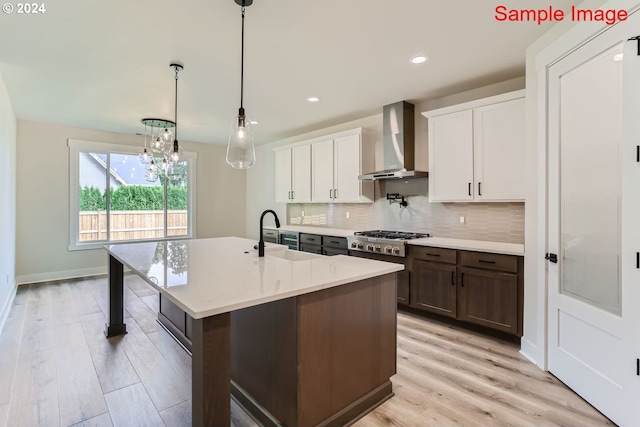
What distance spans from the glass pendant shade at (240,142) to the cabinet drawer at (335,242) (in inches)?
93.4

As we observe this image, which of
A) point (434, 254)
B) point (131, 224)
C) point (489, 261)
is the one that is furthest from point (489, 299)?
point (131, 224)

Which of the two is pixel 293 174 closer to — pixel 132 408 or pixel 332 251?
pixel 332 251

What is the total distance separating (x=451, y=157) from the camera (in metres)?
3.53

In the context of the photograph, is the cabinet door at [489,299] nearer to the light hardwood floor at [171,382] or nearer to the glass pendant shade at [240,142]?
the light hardwood floor at [171,382]

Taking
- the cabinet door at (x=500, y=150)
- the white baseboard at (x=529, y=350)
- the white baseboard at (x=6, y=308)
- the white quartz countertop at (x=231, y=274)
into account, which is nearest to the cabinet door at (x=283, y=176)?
the white quartz countertop at (x=231, y=274)

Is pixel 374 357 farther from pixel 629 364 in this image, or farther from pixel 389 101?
pixel 389 101

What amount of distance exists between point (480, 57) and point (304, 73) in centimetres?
165

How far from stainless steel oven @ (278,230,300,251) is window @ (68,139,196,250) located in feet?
6.92

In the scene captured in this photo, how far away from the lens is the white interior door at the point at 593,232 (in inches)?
71.4

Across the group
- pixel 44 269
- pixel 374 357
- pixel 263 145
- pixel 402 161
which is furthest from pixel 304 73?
pixel 44 269

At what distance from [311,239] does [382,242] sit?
140cm

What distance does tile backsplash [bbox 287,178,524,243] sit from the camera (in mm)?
3380

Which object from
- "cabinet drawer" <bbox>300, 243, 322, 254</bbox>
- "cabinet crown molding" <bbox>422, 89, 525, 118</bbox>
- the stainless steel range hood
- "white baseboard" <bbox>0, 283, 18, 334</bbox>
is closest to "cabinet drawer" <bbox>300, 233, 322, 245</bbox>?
"cabinet drawer" <bbox>300, 243, 322, 254</bbox>

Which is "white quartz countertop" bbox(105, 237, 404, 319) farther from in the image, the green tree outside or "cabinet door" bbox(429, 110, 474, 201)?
the green tree outside
